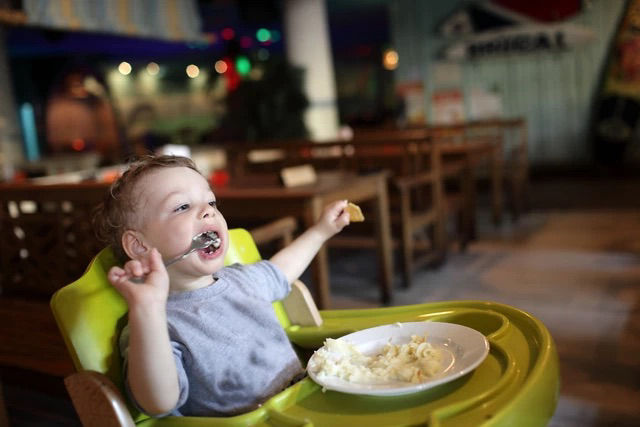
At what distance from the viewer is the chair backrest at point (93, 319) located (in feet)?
4.64

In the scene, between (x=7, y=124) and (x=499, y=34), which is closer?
(x=7, y=124)

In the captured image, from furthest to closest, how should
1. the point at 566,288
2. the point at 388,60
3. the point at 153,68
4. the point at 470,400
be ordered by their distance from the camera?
the point at 388,60, the point at 153,68, the point at 566,288, the point at 470,400

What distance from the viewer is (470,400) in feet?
3.82

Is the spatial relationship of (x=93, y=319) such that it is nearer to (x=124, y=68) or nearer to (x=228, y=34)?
(x=228, y=34)

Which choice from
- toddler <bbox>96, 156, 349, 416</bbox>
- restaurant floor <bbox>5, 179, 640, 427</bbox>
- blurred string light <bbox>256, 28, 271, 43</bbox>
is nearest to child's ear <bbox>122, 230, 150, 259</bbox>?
toddler <bbox>96, 156, 349, 416</bbox>

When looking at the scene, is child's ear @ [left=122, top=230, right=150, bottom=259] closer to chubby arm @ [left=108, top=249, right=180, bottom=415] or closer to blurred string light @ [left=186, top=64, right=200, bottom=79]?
chubby arm @ [left=108, top=249, right=180, bottom=415]

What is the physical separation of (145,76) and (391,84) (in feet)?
22.1

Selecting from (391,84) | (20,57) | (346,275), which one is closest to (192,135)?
(20,57)

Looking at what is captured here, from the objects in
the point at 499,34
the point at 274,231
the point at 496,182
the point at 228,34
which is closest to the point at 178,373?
the point at 274,231

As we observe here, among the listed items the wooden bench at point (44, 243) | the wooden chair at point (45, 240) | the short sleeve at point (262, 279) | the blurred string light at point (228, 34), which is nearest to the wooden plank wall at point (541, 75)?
the blurred string light at point (228, 34)

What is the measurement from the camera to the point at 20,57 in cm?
1490

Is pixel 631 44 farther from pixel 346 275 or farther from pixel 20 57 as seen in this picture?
pixel 20 57

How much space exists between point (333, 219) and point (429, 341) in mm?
416

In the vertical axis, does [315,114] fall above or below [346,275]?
above
